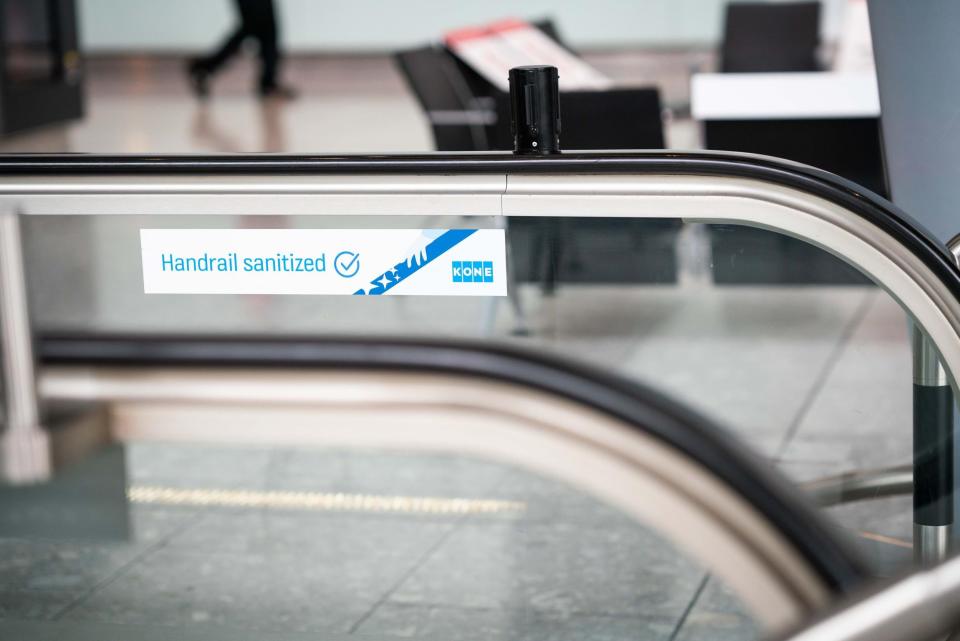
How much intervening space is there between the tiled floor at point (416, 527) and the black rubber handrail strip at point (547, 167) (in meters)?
0.08

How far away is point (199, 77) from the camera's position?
1111cm

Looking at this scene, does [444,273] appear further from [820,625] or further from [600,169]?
[820,625]

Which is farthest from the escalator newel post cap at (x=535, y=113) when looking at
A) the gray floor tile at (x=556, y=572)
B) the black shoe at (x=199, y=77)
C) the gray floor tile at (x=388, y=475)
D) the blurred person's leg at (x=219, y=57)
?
the black shoe at (x=199, y=77)

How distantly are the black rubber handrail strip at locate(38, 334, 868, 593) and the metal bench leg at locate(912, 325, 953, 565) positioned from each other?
1.27 metres

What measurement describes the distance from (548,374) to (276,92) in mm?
10626

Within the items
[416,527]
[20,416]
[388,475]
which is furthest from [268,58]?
[20,416]

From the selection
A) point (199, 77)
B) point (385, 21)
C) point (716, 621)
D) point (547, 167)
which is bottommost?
point (716, 621)

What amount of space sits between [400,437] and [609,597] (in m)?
1.57

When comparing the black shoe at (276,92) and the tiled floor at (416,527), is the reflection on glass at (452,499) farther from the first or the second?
the black shoe at (276,92)

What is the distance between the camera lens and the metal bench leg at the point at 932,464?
6.59 feet

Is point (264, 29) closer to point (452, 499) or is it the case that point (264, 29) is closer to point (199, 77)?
point (199, 77)

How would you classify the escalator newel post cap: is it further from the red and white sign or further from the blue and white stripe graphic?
the red and white sign

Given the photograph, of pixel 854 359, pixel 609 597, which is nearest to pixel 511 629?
pixel 609 597

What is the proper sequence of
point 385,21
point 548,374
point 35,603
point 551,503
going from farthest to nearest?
point 385,21 < point 551,503 < point 35,603 < point 548,374
